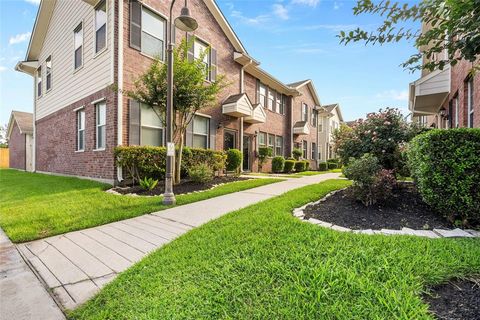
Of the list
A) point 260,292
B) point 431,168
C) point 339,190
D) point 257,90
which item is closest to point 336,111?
point 257,90

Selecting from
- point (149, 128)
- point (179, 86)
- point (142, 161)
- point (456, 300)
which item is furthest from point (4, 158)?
point (456, 300)

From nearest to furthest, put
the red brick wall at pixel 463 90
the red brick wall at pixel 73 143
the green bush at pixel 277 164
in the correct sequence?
the red brick wall at pixel 463 90 → the red brick wall at pixel 73 143 → the green bush at pixel 277 164

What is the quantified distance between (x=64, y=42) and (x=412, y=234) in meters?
14.2

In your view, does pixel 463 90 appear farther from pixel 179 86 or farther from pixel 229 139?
pixel 229 139

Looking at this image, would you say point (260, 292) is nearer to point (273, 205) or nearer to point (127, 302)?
point (127, 302)

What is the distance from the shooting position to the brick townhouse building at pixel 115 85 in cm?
815

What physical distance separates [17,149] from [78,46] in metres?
→ 15.4

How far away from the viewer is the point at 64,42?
11227 mm

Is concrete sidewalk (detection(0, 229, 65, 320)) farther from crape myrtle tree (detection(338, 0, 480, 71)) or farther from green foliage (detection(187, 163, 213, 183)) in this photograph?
green foliage (detection(187, 163, 213, 183))

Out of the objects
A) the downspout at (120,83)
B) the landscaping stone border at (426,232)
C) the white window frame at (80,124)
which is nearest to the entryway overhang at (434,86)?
the landscaping stone border at (426,232)

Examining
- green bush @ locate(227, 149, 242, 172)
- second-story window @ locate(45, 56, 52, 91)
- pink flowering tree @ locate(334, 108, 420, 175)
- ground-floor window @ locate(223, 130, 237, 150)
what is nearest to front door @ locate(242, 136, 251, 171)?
ground-floor window @ locate(223, 130, 237, 150)

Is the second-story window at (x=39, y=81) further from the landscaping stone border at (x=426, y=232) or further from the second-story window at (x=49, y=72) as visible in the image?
the landscaping stone border at (x=426, y=232)

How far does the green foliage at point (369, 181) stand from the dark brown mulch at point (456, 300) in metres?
2.46

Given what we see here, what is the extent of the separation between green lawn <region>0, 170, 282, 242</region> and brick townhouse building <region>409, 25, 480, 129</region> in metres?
6.33
